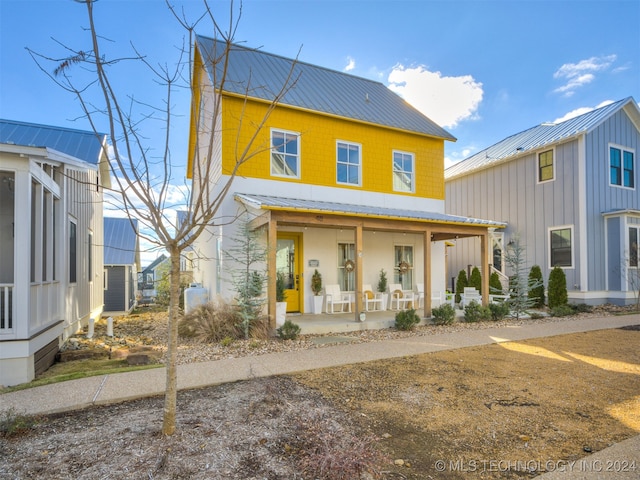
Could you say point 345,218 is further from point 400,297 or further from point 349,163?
point 400,297

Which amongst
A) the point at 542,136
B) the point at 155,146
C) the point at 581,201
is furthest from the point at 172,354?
the point at 542,136

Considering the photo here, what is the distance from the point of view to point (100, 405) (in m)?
4.27


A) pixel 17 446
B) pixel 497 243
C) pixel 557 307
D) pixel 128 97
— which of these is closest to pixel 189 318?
pixel 17 446

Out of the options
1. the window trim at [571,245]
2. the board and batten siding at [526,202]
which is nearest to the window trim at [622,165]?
the board and batten siding at [526,202]

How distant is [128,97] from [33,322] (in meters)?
4.18

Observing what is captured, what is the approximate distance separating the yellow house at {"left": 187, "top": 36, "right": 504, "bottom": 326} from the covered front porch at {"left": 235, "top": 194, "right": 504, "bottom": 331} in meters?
0.03

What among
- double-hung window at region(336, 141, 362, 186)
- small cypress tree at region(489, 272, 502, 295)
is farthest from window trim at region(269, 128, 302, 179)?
small cypress tree at region(489, 272, 502, 295)

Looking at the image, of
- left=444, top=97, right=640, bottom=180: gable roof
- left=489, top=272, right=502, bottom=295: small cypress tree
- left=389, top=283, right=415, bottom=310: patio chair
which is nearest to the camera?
left=389, top=283, right=415, bottom=310: patio chair

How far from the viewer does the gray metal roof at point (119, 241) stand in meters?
15.7

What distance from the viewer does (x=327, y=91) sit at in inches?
488

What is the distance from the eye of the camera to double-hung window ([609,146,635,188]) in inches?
580

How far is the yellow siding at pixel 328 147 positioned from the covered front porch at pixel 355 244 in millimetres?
938

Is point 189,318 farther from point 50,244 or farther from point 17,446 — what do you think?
point 17,446

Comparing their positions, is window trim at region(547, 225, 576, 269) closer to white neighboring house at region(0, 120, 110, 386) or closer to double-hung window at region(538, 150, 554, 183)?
double-hung window at region(538, 150, 554, 183)
